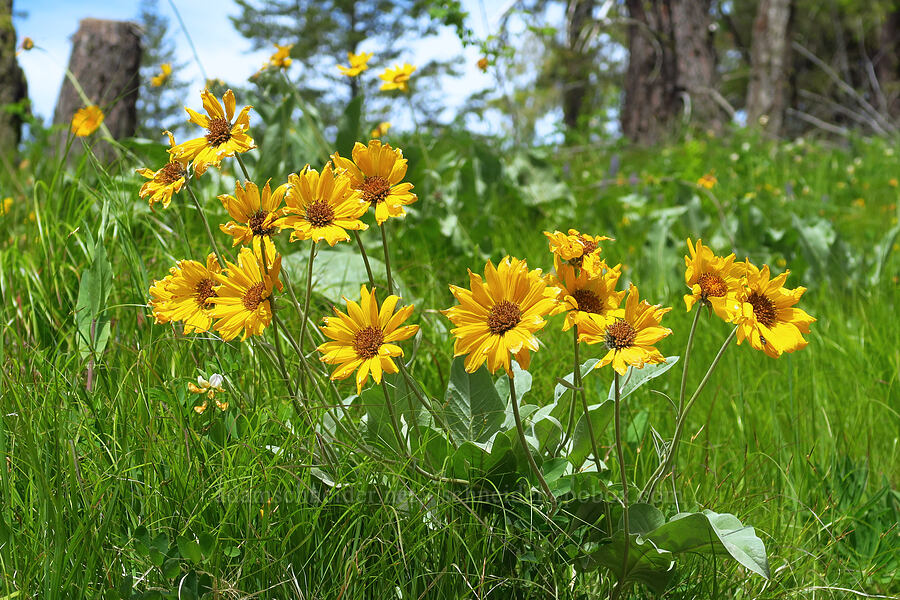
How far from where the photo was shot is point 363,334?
38.4 inches

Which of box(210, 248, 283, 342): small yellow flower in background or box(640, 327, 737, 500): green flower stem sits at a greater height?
box(210, 248, 283, 342): small yellow flower in background

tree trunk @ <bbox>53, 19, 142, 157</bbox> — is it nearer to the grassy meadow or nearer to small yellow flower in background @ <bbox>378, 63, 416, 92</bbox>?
the grassy meadow

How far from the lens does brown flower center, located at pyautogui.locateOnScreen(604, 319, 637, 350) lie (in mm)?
957

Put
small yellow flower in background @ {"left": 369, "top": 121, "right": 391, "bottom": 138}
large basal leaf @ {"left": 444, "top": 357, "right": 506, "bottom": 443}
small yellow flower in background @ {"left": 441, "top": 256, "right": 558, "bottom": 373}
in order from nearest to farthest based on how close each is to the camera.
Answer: small yellow flower in background @ {"left": 441, "top": 256, "right": 558, "bottom": 373}, large basal leaf @ {"left": 444, "top": 357, "right": 506, "bottom": 443}, small yellow flower in background @ {"left": 369, "top": 121, "right": 391, "bottom": 138}

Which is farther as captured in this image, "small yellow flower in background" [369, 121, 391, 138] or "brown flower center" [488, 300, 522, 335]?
"small yellow flower in background" [369, 121, 391, 138]

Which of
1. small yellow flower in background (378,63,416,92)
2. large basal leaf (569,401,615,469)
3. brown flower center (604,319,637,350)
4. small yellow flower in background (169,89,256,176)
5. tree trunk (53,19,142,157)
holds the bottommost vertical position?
large basal leaf (569,401,615,469)

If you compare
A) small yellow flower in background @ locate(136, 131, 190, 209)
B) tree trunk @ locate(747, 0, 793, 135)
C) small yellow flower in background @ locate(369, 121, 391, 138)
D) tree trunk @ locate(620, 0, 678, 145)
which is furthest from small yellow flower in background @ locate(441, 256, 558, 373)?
tree trunk @ locate(747, 0, 793, 135)

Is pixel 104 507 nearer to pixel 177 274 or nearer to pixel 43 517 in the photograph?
pixel 43 517

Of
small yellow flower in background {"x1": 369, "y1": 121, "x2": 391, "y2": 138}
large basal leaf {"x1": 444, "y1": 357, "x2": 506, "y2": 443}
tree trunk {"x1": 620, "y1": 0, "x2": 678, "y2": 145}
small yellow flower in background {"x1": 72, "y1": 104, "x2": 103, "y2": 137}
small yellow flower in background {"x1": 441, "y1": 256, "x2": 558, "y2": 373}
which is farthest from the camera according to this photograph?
tree trunk {"x1": 620, "y1": 0, "x2": 678, "y2": 145}

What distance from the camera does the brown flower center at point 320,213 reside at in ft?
3.27

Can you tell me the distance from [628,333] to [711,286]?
0.14 metres

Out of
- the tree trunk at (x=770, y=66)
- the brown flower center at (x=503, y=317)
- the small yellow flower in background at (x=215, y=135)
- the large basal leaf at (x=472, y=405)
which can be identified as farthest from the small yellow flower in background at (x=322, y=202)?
the tree trunk at (x=770, y=66)

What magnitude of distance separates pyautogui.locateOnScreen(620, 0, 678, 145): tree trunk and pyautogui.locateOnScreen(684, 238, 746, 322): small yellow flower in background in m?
5.93

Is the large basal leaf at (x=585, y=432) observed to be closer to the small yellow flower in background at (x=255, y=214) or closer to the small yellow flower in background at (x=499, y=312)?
the small yellow flower in background at (x=499, y=312)
